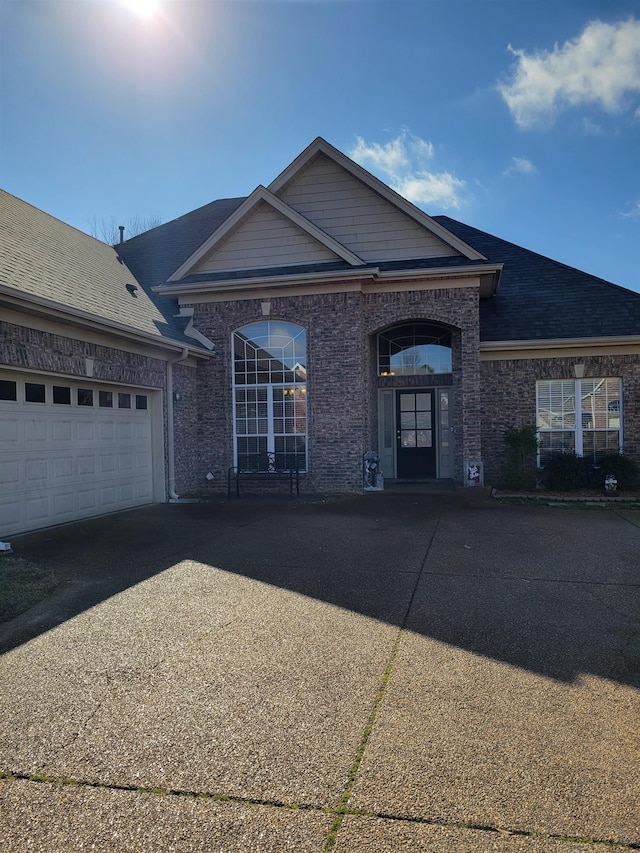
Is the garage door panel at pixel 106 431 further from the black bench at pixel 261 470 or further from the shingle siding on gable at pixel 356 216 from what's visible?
the shingle siding on gable at pixel 356 216

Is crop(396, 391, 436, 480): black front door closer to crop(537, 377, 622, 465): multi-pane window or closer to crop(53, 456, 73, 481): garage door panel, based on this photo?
crop(537, 377, 622, 465): multi-pane window

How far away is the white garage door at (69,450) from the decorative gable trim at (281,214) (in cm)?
363

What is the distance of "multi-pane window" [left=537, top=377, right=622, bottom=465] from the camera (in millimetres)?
13242

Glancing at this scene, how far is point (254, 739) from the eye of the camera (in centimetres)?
300

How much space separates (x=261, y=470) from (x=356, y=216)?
623 centimetres

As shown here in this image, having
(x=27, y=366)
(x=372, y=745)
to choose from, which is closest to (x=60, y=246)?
(x=27, y=366)

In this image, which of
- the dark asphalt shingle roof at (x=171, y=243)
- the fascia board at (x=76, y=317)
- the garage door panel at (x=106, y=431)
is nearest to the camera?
the fascia board at (x=76, y=317)

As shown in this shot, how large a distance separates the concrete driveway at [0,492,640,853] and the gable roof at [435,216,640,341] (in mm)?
7739

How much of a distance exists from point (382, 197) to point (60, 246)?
6955 mm

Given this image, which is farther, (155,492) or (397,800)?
(155,492)

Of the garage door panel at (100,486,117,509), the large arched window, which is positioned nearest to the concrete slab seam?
the garage door panel at (100,486,117,509)

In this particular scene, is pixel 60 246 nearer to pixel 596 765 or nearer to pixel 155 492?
pixel 155 492

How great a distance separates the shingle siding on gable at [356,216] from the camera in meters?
13.1

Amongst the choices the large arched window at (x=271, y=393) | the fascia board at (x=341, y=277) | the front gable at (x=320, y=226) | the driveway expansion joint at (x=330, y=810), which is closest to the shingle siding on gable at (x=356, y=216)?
the front gable at (x=320, y=226)
